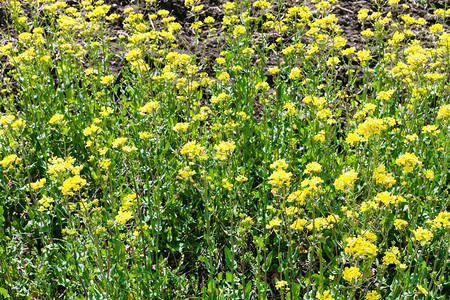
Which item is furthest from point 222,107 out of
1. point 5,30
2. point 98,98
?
point 5,30

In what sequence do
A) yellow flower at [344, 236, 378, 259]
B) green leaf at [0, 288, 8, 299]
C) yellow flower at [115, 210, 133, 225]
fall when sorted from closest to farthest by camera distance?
yellow flower at [344, 236, 378, 259] → yellow flower at [115, 210, 133, 225] → green leaf at [0, 288, 8, 299]

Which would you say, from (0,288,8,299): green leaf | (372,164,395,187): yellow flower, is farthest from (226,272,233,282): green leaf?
(0,288,8,299): green leaf

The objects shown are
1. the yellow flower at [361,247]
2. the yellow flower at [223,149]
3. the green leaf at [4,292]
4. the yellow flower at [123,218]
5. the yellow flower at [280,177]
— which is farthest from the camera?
the green leaf at [4,292]

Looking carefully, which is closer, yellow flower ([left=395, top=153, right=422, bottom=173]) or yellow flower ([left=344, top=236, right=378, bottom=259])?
yellow flower ([left=344, top=236, right=378, bottom=259])

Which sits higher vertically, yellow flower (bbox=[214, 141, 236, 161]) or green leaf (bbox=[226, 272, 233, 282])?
yellow flower (bbox=[214, 141, 236, 161])

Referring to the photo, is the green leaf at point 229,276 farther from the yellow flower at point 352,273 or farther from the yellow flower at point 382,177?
the yellow flower at point 382,177

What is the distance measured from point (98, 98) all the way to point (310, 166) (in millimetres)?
2135

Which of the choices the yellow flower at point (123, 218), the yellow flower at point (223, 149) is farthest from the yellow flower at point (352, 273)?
the yellow flower at point (123, 218)

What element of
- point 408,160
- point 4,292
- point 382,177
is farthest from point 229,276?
point 4,292

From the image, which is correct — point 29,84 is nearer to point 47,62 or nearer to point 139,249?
point 47,62

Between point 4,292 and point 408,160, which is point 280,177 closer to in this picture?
point 408,160

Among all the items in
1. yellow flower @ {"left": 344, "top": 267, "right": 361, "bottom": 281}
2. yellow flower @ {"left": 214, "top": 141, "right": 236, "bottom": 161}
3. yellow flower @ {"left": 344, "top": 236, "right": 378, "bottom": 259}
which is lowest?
yellow flower @ {"left": 344, "top": 267, "right": 361, "bottom": 281}

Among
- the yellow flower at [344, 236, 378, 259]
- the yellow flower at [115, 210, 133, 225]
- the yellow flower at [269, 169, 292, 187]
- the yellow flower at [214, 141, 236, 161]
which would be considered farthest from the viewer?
the yellow flower at [214, 141, 236, 161]

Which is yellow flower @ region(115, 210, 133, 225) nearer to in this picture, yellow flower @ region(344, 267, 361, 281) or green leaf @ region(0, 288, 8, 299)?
green leaf @ region(0, 288, 8, 299)
